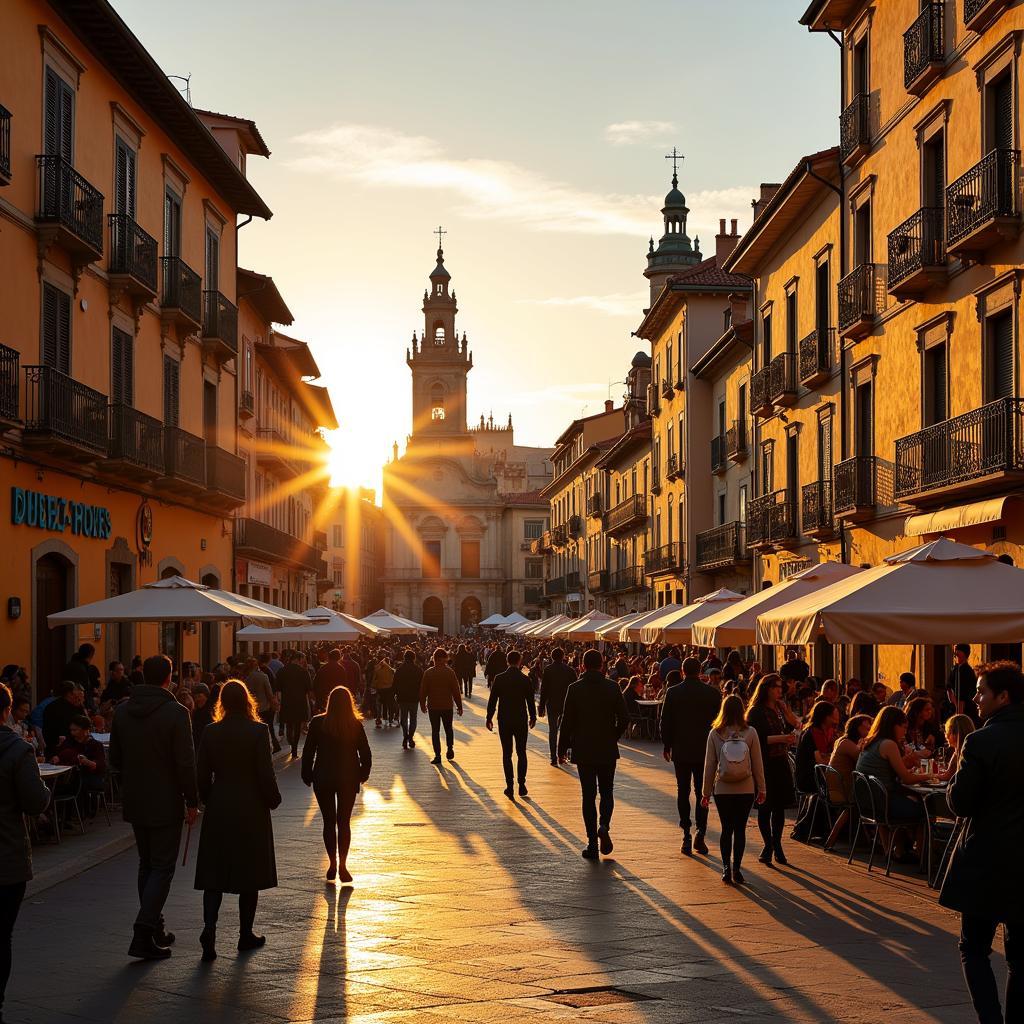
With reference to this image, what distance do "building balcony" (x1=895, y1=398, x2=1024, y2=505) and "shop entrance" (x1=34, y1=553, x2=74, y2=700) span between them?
Result: 1261 cm

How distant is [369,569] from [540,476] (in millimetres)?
33434

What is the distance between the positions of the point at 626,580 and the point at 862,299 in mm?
35727

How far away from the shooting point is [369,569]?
117 meters

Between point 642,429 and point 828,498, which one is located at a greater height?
point 642,429

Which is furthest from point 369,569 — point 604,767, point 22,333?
point 604,767

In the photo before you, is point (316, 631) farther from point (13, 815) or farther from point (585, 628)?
point (13, 815)

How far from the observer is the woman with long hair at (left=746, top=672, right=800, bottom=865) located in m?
13.4

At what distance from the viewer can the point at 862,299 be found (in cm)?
2616

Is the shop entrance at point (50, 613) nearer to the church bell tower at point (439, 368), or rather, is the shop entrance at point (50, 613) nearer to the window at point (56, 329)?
the window at point (56, 329)

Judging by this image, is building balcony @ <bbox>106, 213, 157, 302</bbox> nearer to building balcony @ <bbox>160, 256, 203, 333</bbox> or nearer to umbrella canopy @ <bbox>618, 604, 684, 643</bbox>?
building balcony @ <bbox>160, 256, 203, 333</bbox>

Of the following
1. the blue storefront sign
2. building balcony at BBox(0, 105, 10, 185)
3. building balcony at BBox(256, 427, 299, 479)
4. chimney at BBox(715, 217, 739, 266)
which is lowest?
the blue storefront sign

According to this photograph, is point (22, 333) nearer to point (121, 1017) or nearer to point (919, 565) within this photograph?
point (919, 565)

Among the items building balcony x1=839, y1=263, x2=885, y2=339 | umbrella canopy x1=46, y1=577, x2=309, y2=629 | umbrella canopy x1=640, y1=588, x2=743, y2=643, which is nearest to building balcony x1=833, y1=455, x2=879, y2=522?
building balcony x1=839, y1=263, x2=885, y2=339

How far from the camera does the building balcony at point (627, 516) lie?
2291 inches
